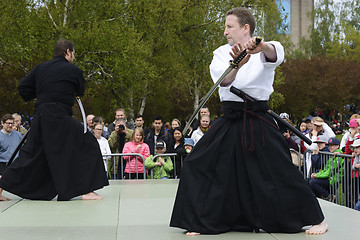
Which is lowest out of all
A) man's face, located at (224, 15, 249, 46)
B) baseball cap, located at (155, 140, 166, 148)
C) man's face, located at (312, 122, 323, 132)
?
baseball cap, located at (155, 140, 166, 148)

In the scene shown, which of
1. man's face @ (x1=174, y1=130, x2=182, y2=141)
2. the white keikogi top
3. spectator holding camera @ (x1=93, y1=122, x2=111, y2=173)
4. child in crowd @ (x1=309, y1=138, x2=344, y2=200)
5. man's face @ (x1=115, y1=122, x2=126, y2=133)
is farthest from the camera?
man's face @ (x1=115, y1=122, x2=126, y2=133)

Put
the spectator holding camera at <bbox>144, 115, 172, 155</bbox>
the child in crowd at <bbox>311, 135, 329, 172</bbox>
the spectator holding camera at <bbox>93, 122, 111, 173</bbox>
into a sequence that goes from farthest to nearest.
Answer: the spectator holding camera at <bbox>144, 115, 172, 155</bbox> → the spectator holding camera at <bbox>93, 122, 111, 173</bbox> → the child in crowd at <bbox>311, 135, 329, 172</bbox>

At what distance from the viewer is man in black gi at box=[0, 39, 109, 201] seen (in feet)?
24.7

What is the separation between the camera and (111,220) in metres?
6.08

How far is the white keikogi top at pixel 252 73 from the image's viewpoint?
4.84 m

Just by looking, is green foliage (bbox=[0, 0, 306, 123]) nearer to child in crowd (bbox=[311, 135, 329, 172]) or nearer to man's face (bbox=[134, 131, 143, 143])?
man's face (bbox=[134, 131, 143, 143])

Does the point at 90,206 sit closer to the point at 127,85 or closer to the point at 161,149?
the point at 161,149

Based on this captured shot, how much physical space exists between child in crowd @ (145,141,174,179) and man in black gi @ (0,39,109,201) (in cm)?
379

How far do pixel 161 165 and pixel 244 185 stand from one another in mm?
6712

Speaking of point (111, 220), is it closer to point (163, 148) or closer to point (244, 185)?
point (244, 185)

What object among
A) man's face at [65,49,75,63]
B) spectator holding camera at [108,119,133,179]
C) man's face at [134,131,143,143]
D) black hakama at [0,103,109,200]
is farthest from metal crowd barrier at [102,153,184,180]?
man's face at [65,49,75,63]

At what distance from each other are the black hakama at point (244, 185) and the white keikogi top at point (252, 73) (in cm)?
13

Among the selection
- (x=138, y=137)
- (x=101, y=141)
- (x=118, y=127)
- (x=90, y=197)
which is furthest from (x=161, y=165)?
(x=90, y=197)

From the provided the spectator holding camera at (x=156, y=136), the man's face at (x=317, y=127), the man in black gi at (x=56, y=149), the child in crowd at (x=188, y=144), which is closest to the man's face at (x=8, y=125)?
the spectator holding camera at (x=156, y=136)
